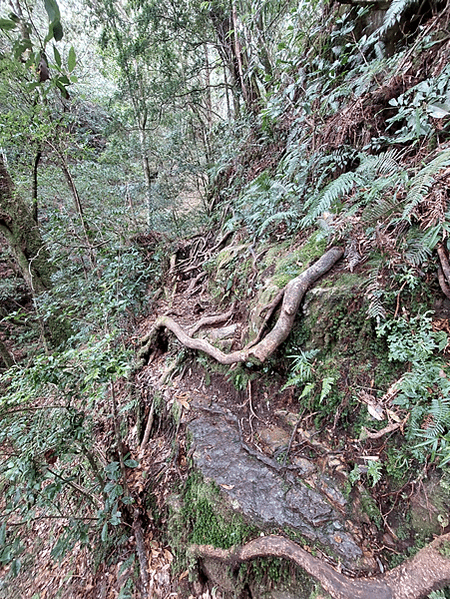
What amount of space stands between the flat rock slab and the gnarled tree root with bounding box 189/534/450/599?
0.39 feet

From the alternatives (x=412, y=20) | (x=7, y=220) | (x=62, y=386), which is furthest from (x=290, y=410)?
(x=7, y=220)

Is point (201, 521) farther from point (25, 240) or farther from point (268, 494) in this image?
point (25, 240)

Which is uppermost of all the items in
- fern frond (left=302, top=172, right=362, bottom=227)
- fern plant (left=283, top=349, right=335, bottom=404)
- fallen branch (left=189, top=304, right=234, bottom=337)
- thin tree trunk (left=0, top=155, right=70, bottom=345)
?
thin tree trunk (left=0, top=155, right=70, bottom=345)

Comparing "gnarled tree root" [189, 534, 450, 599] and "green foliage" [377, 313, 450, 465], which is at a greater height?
"green foliage" [377, 313, 450, 465]

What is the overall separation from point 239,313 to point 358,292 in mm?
1552

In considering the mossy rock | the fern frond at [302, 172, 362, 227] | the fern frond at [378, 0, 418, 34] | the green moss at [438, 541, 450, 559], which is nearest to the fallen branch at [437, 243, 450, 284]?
the fern frond at [302, 172, 362, 227]

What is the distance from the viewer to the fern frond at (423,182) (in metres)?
1.83

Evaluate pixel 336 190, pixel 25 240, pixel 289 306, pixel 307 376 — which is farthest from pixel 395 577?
pixel 25 240

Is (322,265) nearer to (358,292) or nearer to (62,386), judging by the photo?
(358,292)

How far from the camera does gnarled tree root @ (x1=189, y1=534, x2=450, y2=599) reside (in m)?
1.38

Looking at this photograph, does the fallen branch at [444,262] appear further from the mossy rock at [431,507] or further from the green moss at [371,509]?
the green moss at [371,509]

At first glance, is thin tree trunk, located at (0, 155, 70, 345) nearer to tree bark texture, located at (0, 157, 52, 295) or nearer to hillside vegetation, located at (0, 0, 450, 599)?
tree bark texture, located at (0, 157, 52, 295)

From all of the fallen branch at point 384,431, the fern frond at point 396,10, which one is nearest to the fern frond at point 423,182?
the fallen branch at point 384,431

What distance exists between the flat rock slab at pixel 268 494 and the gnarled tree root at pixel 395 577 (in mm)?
119
